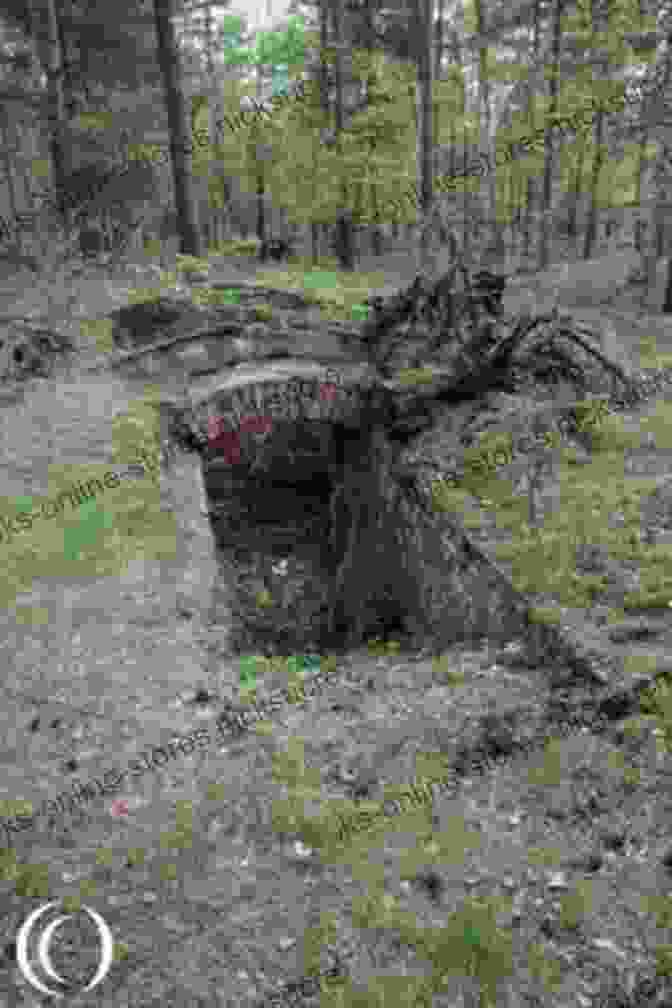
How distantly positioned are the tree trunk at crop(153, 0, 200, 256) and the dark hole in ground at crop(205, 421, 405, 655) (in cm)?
658

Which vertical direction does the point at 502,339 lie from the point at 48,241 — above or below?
below

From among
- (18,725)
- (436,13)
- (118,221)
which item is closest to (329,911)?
(18,725)

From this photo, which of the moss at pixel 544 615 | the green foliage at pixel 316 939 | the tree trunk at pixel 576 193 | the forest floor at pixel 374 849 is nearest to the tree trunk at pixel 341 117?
the tree trunk at pixel 576 193

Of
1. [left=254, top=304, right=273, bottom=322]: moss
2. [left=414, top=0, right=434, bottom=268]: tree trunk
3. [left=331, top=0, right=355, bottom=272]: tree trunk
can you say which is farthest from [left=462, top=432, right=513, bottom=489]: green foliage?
[left=331, top=0, right=355, bottom=272]: tree trunk

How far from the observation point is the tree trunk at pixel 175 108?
1392cm

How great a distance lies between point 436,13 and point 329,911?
2630 centimetres

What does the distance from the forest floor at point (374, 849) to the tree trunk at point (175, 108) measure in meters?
12.5

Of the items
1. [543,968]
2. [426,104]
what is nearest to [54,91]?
[426,104]

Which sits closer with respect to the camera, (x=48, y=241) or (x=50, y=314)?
(x=50, y=314)

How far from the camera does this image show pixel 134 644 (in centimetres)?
582

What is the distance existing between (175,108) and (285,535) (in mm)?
8628

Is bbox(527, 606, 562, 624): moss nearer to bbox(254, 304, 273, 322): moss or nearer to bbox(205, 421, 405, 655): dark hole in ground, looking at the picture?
bbox(205, 421, 405, 655): dark hole in ground

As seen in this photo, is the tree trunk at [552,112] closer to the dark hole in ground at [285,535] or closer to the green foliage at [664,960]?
the dark hole in ground at [285,535]

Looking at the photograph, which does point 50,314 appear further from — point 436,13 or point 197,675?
point 436,13
